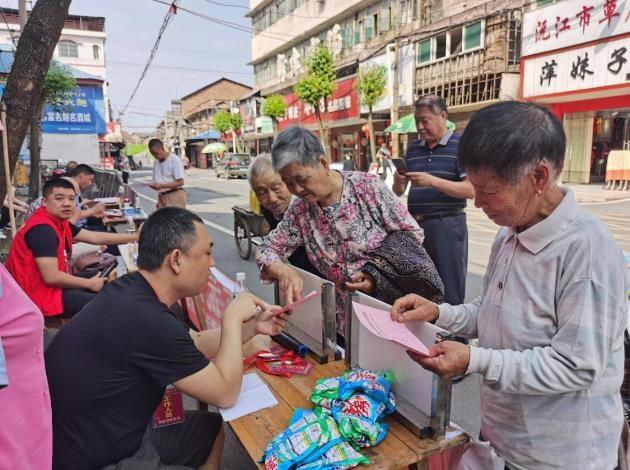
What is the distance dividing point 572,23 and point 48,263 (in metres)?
14.4

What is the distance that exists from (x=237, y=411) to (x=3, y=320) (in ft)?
2.85

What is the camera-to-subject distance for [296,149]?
74.9 inches

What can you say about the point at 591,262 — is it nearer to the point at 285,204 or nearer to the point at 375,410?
the point at 375,410

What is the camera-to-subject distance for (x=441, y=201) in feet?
10.1

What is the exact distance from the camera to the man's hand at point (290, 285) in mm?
2049

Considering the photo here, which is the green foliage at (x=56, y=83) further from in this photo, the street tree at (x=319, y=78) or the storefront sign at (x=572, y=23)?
the storefront sign at (x=572, y=23)

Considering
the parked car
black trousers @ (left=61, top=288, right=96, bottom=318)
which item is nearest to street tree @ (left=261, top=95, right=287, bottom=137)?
the parked car

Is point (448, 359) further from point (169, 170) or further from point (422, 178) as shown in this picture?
point (169, 170)

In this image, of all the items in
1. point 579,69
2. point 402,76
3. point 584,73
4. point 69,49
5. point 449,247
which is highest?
point 69,49

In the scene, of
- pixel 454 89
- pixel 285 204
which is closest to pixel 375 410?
pixel 285 204

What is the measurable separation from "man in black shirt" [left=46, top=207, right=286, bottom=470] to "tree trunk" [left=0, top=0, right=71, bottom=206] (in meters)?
2.19

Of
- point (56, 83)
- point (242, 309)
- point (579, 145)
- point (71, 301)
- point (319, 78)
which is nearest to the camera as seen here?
point (242, 309)

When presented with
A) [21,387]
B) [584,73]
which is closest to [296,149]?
[21,387]

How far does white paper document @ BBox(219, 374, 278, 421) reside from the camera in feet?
5.28
